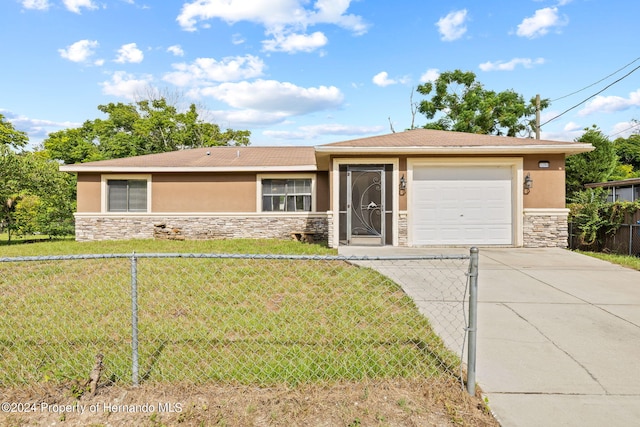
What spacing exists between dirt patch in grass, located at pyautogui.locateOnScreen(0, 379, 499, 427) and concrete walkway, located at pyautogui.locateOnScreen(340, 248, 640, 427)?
381 mm

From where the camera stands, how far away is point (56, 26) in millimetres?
10672

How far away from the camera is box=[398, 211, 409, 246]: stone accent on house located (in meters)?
9.88

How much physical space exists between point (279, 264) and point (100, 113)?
3132 centimetres

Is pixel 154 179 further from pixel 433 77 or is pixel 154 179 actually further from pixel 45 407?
pixel 433 77

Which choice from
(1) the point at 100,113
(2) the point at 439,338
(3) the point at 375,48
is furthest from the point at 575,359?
(1) the point at 100,113

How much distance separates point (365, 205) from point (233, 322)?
21.5 feet

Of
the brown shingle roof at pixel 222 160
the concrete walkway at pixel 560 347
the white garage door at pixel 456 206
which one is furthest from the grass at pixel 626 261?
the brown shingle roof at pixel 222 160

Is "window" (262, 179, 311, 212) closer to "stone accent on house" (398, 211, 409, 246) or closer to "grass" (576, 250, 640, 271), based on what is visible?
"stone accent on house" (398, 211, 409, 246)

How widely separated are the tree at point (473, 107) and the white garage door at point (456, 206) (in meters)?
15.1

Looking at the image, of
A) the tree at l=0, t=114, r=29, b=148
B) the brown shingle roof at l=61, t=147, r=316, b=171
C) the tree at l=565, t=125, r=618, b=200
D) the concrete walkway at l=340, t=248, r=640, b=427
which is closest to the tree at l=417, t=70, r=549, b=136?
the tree at l=565, t=125, r=618, b=200

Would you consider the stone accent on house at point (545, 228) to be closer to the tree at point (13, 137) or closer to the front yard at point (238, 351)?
the front yard at point (238, 351)

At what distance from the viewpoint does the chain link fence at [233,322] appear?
115 inches

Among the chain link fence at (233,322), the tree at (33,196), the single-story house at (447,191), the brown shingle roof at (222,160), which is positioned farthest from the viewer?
the tree at (33,196)

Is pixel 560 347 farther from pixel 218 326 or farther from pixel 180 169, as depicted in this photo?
pixel 180 169
